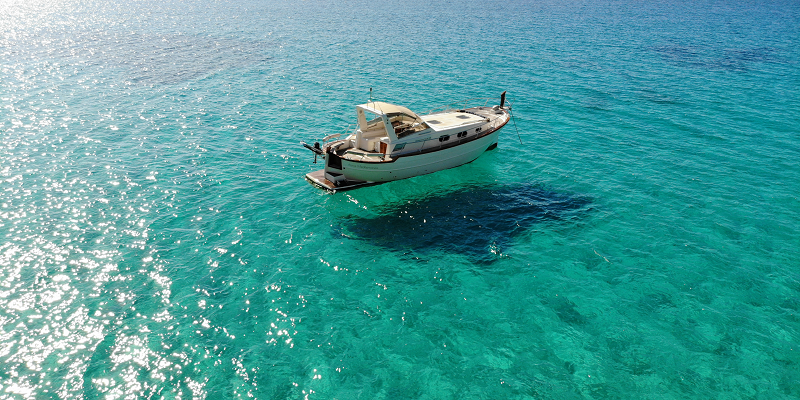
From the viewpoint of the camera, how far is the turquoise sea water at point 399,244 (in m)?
19.0

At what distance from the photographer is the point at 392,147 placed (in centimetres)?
3331

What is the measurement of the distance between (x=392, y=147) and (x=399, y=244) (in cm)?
899

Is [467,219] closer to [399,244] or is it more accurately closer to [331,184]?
[399,244]

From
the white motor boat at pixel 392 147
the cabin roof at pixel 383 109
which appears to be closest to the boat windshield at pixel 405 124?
the white motor boat at pixel 392 147

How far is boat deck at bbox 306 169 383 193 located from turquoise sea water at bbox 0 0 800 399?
689mm

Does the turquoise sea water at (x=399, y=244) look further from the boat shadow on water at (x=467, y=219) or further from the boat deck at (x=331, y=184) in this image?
the boat deck at (x=331, y=184)

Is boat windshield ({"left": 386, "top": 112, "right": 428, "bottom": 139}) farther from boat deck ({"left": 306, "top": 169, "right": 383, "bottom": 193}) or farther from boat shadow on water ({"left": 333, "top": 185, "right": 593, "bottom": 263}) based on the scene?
boat shadow on water ({"left": 333, "top": 185, "right": 593, "bottom": 263})

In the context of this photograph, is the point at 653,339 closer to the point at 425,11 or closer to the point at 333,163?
the point at 333,163

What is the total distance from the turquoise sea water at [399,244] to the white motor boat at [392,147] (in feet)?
4.24

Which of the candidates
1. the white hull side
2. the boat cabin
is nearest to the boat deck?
the white hull side

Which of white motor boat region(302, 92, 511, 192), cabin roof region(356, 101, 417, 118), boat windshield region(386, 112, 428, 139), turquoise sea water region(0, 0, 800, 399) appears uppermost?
cabin roof region(356, 101, 417, 118)

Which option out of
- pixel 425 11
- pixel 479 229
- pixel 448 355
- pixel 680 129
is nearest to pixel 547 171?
pixel 479 229

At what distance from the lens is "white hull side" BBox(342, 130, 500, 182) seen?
33.1 meters

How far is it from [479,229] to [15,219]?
2966cm
